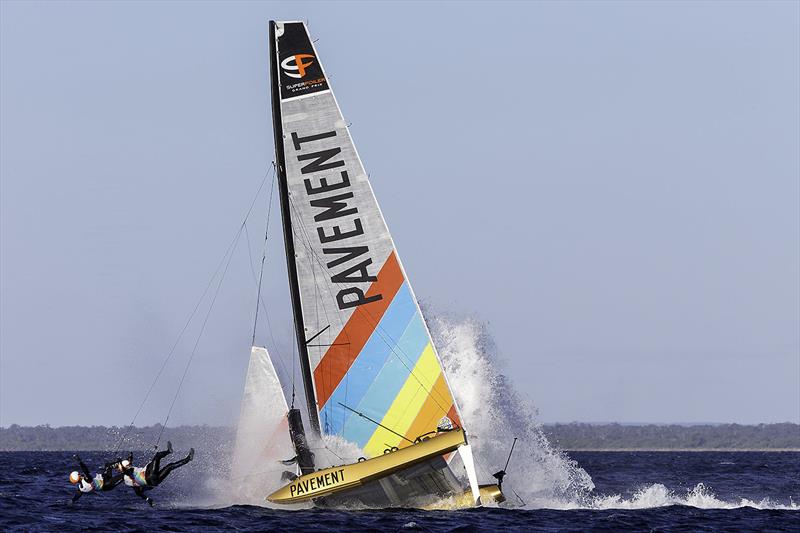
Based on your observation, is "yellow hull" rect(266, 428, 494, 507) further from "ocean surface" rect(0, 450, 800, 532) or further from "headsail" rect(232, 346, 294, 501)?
"headsail" rect(232, 346, 294, 501)

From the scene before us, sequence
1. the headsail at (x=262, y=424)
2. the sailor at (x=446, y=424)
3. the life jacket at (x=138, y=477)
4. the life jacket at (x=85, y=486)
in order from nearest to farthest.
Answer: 1. the life jacket at (x=85, y=486)
2. the life jacket at (x=138, y=477)
3. the sailor at (x=446, y=424)
4. the headsail at (x=262, y=424)

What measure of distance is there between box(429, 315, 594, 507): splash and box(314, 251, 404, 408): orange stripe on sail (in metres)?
5.07

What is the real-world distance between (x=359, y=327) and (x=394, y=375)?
119 centimetres

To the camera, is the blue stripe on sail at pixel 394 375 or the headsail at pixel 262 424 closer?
the blue stripe on sail at pixel 394 375

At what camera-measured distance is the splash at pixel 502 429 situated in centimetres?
3131

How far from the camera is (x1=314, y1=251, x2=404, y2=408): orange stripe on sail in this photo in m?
26.7

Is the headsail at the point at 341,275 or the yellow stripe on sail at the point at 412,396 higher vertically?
the headsail at the point at 341,275

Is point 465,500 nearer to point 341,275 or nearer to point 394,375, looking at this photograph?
point 394,375

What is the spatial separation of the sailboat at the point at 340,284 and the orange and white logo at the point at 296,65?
0.07 ft

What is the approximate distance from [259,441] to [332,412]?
1.99m

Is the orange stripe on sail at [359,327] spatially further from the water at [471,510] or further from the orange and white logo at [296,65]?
the orange and white logo at [296,65]

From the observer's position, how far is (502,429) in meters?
32.3

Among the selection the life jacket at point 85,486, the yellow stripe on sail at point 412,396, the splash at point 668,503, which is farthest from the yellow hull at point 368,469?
the splash at point 668,503

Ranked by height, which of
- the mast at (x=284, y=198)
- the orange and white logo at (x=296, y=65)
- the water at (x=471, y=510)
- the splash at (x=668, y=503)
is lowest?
the splash at (x=668, y=503)
